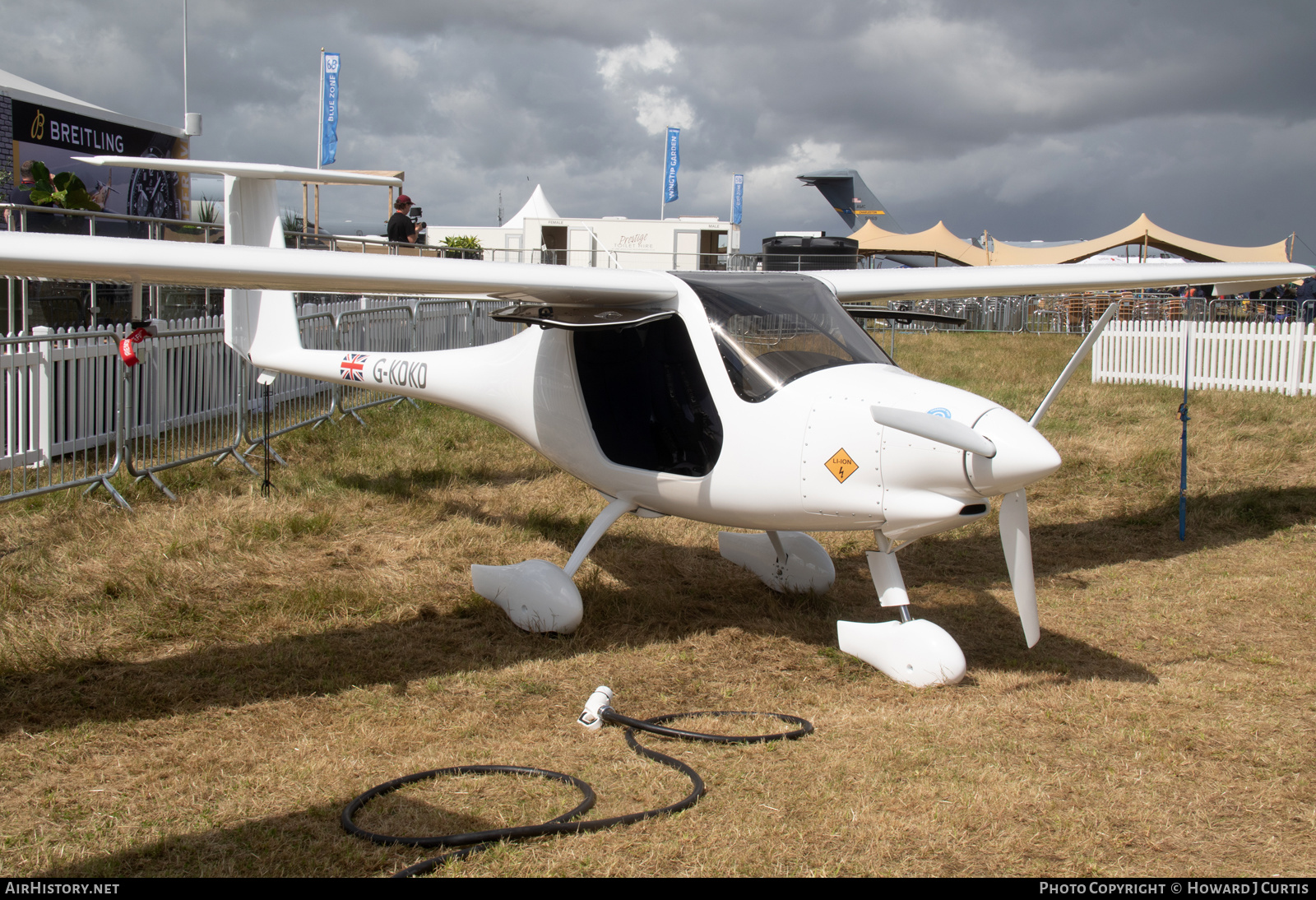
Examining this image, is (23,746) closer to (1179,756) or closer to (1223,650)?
(1179,756)

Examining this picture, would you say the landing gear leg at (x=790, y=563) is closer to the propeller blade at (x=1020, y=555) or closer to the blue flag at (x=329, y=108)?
the propeller blade at (x=1020, y=555)

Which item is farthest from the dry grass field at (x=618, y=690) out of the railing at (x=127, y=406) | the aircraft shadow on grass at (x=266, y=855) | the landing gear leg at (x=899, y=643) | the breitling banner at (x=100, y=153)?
the breitling banner at (x=100, y=153)

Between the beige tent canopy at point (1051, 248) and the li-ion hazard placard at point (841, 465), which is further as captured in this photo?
the beige tent canopy at point (1051, 248)

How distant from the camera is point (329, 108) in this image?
26562 mm

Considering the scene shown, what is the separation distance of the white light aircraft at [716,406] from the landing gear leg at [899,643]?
0.01m

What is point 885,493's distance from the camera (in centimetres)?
458

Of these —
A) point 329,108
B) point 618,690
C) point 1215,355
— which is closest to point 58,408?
point 618,690

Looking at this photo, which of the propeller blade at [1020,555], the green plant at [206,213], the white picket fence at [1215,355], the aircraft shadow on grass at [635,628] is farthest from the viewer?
the green plant at [206,213]

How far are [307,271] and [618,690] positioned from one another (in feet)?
8.45

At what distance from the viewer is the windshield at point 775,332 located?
496cm

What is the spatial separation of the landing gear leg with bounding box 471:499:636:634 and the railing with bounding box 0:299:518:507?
11.7 ft

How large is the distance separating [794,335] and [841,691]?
1.90 meters

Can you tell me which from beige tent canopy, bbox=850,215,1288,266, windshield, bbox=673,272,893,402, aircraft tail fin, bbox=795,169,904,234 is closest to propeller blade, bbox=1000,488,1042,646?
windshield, bbox=673,272,893,402

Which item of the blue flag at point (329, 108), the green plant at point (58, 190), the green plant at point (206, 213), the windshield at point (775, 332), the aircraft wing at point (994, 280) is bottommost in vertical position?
the windshield at point (775, 332)
